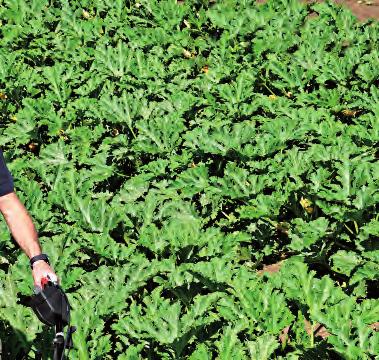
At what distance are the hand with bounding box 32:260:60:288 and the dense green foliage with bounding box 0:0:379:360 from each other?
34.0 inches

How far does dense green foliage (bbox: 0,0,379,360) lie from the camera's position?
4.74m

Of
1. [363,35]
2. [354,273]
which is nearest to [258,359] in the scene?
[354,273]

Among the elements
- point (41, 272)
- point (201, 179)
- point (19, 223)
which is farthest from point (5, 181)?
point (201, 179)

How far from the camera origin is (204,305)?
476 cm

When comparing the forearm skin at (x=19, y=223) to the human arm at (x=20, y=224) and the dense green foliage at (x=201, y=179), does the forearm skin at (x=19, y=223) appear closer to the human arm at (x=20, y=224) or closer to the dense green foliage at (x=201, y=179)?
the human arm at (x=20, y=224)

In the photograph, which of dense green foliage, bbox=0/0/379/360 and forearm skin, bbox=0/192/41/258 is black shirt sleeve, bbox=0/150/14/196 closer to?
forearm skin, bbox=0/192/41/258

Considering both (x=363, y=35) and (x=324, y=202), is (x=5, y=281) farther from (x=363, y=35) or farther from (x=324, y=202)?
(x=363, y=35)

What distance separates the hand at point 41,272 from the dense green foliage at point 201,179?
2.83 ft

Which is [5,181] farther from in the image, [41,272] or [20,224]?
[41,272]

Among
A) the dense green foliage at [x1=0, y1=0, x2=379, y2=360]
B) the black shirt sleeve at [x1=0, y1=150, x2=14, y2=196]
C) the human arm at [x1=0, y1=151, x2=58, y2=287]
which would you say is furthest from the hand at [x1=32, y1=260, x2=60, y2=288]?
the dense green foliage at [x1=0, y1=0, x2=379, y2=360]

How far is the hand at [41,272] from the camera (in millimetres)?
3783

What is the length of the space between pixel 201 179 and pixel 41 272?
107 inches

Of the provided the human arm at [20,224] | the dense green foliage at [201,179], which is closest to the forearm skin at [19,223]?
the human arm at [20,224]

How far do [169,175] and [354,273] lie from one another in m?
2.08
